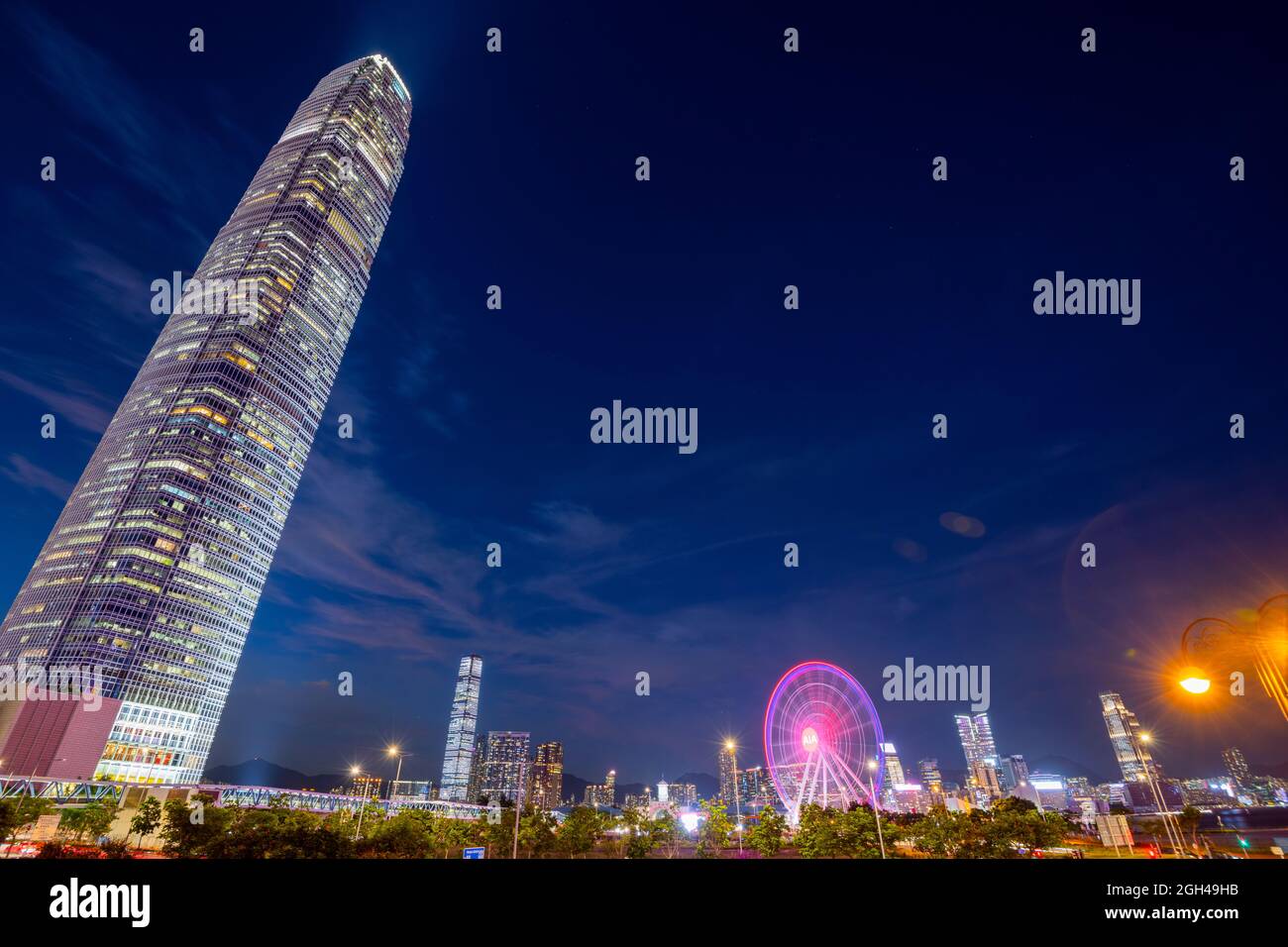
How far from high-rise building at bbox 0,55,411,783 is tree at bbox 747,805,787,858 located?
385 feet

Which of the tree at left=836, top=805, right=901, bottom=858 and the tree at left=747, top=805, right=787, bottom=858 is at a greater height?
the tree at left=836, top=805, right=901, bottom=858

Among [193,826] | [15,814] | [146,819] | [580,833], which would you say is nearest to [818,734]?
[580,833]

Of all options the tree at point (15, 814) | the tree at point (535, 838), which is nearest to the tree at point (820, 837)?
the tree at point (535, 838)

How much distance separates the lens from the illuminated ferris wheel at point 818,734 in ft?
223

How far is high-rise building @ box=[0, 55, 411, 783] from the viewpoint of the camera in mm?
114312

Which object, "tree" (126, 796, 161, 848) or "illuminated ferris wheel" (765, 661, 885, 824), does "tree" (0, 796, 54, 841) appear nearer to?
"tree" (126, 796, 161, 848)

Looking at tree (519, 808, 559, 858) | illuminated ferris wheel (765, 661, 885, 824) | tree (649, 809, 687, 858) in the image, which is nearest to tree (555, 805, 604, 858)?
tree (519, 808, 559, 858)

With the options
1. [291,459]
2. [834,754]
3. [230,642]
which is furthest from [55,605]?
[834,754]

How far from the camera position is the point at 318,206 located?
545 feet

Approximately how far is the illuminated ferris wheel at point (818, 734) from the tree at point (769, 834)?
6.95 m

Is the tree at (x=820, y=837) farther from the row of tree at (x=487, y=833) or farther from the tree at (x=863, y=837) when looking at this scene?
the tree at (x=863, y=837)
